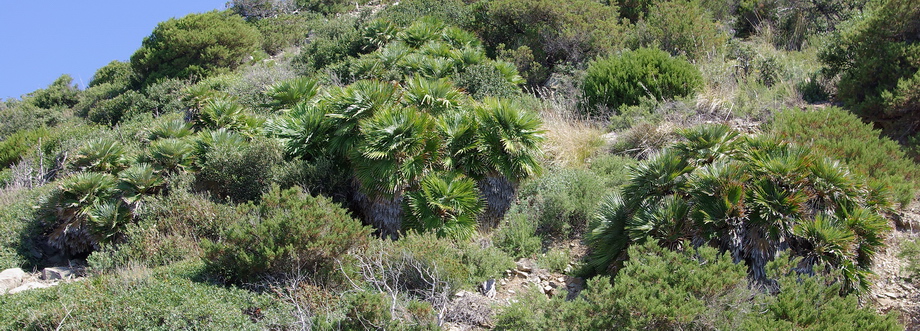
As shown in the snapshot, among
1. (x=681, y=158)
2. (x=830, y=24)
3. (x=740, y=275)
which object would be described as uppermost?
(x=681, y=158)

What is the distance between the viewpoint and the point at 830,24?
43.3 feet

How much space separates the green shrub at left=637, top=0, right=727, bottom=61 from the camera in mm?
12258

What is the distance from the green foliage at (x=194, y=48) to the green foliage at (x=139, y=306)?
13.8 m

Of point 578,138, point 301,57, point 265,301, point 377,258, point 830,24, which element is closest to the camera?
point 265,301

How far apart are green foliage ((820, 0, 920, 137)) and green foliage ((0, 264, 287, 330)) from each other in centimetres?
837

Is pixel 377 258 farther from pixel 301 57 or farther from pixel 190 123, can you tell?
pixel 301 57

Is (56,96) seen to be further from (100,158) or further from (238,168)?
(238,168)

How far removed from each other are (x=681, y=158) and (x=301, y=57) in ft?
44.3

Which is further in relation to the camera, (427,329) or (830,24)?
(830,24)

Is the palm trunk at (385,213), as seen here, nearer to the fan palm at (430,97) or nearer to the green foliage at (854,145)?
the fan palm at (430,97)

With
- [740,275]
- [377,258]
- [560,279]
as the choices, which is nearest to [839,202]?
[740,275]

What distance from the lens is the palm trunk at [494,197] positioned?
26.9ft

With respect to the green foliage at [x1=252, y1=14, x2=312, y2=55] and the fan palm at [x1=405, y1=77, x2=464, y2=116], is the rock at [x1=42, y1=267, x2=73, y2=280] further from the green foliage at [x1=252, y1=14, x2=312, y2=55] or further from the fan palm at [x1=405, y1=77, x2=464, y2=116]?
the green foliage at [x1=252, y1=14, x2=312, y2=55]

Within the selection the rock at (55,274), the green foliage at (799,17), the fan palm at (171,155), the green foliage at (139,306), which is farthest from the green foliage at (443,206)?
the green foliage at (799,17)
